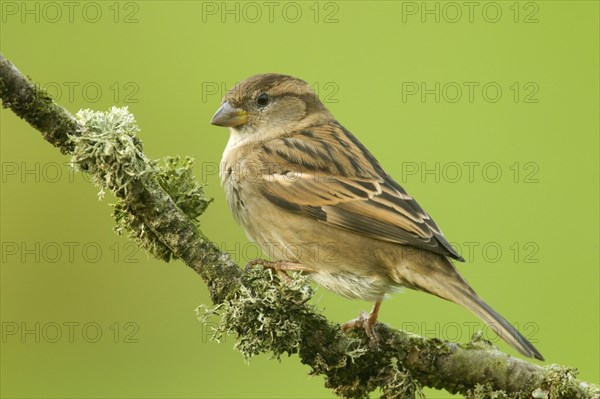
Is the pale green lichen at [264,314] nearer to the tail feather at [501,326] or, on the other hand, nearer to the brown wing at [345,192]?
the tail feather at [501,326]

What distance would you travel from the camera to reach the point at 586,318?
5461 mm

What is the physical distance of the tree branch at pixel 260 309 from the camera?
3234 millimetres

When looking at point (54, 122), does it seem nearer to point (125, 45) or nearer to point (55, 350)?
point (55, 350)

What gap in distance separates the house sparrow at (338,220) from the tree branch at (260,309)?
0.83 ft

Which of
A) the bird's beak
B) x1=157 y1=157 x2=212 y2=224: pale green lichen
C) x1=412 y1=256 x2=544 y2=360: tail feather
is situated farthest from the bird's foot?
the bird's beak

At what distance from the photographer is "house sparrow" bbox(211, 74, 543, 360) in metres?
4.40

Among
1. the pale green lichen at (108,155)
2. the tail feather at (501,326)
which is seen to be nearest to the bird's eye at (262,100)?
the tail feather at (501,326)

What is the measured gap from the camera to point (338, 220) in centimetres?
466

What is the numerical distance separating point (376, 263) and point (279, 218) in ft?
2.01

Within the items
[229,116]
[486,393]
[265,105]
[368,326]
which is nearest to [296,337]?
[368,326]

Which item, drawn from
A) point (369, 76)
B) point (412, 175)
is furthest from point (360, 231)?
point (369, 76)

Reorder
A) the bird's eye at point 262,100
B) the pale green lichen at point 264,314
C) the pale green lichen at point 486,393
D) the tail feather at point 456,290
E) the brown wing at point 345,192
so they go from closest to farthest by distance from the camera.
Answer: the pale green lichen at point 264,314
the pale green lichen at point 486,393
the tail feather at point 456,290
the brown wing at point 345,192
the bird's eye at point 262,100

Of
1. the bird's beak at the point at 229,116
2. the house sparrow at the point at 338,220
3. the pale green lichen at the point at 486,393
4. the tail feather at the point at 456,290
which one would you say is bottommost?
the pale green lichen at the point at 486,393

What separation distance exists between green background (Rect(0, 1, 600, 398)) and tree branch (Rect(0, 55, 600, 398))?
4.64 ft
